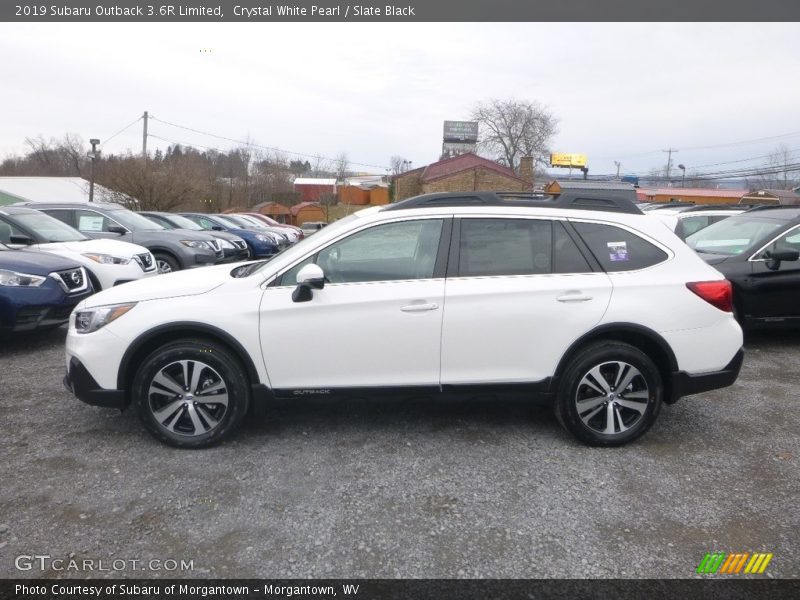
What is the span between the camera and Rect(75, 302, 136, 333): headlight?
3617mm

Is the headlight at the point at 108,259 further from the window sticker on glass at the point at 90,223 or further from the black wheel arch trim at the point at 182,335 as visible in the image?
the black wheel arch trim at the point at 182,335

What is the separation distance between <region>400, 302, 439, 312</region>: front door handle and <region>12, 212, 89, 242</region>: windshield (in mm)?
6510

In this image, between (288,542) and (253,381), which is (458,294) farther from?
(288,542)

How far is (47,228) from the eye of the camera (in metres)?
8.01

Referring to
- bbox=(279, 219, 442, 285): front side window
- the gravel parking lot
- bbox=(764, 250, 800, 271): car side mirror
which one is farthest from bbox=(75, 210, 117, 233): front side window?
bbox=(764, 250, 800, 271): car side mirror

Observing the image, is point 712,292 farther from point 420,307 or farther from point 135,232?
point 135,232

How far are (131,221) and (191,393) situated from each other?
853 cm

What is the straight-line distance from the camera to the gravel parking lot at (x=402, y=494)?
262 cm

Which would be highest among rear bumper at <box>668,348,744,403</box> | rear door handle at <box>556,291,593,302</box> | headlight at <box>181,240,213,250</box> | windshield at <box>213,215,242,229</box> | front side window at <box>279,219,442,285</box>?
windshield at <box>213,215,242,229</box>

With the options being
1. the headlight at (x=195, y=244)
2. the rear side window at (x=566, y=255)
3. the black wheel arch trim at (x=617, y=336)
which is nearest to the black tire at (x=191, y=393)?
the black wheel arch trim at (x=617, y=336)

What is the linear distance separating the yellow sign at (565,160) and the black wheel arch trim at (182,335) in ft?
229

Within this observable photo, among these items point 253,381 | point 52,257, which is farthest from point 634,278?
point 52,257

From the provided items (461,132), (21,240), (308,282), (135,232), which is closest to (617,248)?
(308,282)

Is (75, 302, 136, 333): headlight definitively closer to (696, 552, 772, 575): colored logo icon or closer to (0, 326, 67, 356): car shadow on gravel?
(0, 326, 67, 356): car shadow on gravel
